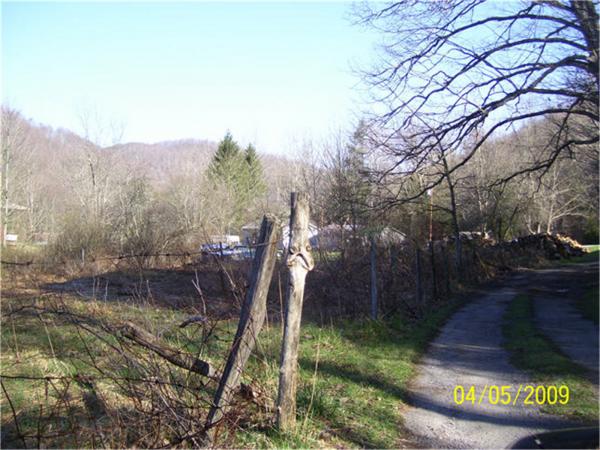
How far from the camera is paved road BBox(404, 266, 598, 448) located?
5484 mm

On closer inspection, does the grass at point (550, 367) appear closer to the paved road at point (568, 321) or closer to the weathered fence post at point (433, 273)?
the paved road at point (568, 321)

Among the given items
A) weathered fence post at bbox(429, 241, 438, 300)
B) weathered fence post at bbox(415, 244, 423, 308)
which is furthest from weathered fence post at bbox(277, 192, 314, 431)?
weathered fence post at bbox(429, 241, 438, 300)

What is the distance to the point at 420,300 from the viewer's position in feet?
45.5

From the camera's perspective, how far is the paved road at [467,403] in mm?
5484

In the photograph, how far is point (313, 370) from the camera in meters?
7.34

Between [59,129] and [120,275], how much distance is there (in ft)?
121

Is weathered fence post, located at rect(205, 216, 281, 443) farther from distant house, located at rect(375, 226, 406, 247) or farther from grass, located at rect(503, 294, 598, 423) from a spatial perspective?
distant house, located at rect(375, 226, 406, 247)

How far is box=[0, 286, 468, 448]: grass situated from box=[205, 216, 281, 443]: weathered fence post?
346 millimetres

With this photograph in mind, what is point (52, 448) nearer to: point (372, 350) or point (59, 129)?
point (372, 350)

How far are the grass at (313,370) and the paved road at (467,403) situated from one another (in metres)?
0.25

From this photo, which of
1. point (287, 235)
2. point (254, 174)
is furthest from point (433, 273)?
point (254, 174)

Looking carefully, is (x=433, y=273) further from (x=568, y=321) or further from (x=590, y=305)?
(x=590, y=305)

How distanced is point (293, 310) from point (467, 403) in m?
3.08

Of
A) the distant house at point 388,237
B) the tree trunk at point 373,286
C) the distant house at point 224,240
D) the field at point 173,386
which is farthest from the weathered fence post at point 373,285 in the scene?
the distant house at point 388,237
